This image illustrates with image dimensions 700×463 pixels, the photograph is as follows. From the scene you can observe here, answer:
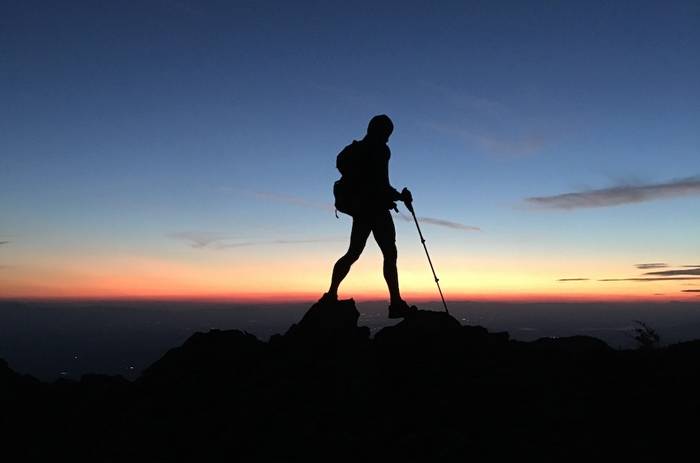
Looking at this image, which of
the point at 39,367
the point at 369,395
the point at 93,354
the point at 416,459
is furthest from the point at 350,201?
the point at 93,354

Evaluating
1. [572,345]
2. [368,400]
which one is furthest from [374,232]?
[572,345]

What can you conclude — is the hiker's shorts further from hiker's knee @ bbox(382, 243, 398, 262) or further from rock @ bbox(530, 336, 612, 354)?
rock @ bbox(530, 336, 612, 354)

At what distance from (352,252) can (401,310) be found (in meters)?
1.56

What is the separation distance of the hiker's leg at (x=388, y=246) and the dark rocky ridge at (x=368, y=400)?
0.84m

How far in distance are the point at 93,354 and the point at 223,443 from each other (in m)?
181

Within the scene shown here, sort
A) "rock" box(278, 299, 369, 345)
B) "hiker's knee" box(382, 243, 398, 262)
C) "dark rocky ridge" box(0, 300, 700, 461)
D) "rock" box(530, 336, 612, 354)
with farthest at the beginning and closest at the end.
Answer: "hiker's knee" box(382, 243, 398, 262) → "rock" box(278, 299, 369, 345) → "rock" box(530, 336, 612, 354) → "dark rocky ridge" box(0, 300, 700, 461)

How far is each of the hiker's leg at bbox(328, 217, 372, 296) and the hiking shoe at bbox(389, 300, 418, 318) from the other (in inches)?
47.5

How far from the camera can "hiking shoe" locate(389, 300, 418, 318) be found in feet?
34.9

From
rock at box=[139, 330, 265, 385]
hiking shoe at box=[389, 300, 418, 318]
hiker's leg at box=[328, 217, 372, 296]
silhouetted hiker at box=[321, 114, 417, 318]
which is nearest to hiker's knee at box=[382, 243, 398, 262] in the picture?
silhouetted hiker at box=[321, 114, 417, 318]

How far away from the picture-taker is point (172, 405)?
8.82 metres

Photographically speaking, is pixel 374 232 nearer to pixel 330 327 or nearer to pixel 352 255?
pixel 352 255

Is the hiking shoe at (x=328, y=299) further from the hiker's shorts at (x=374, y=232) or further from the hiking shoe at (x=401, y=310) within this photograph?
the hiking shoe at (x=401, y=310)

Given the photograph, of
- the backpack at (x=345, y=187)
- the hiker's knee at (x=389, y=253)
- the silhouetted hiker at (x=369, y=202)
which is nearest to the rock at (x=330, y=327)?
the silhouetted hiker at (x=369, y=202)

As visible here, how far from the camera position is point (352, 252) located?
10641 mm
